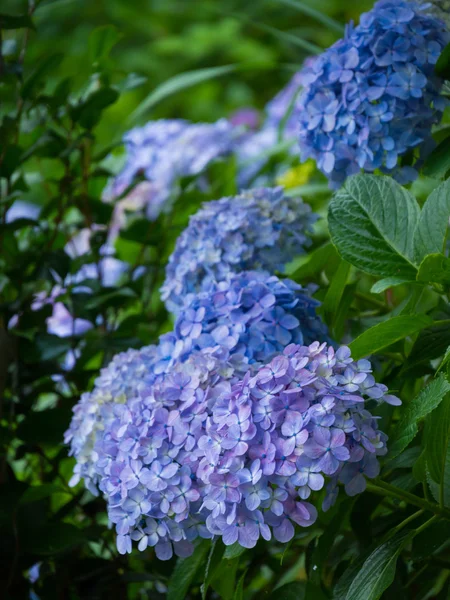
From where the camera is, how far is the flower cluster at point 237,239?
743mm

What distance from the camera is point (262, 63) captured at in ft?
4.06

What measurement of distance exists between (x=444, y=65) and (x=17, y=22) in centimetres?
44

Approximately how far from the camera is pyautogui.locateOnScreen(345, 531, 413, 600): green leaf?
0.53 m

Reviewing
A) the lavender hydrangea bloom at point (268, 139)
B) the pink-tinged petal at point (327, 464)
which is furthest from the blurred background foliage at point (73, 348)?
the lavender hydrangea bloom at point (268, 139)

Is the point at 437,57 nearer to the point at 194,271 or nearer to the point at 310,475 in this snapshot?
the point at 194,271

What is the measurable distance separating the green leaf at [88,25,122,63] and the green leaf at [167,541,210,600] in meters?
0.62

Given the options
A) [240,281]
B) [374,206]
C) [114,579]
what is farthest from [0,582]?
[374,206]

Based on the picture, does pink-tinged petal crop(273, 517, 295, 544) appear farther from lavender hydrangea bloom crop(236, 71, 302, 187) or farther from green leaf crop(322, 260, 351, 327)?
lavender hydrangea bloom crop(236, 71, 302, 187)

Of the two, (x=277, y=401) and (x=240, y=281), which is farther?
(x=240, y=281)

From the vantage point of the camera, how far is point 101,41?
97 centimetres

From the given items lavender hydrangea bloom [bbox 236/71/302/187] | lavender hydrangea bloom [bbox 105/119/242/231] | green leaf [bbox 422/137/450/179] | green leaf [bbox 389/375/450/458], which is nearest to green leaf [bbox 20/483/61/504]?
green leaf [bbox 389/375/450/458]

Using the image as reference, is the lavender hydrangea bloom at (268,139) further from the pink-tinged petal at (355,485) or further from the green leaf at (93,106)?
the pink-tinged petal at (355,485)

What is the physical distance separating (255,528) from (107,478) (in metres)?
0.13

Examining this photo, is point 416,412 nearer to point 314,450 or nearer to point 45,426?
point 314,450
